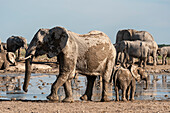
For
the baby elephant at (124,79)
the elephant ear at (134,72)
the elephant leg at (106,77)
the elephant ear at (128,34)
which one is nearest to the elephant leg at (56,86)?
the elephant leg at (106,77)

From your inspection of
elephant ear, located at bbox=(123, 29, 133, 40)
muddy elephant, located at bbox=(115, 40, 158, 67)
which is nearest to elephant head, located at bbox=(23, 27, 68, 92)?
muddy elephant, located at bbox=(115, 40, 158, 67)

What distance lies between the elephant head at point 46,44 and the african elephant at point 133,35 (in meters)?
24.9

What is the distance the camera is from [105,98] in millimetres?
11914

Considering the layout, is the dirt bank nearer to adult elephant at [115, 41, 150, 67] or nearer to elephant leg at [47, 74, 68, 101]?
elephant leg at [47, 74, 68, 101]

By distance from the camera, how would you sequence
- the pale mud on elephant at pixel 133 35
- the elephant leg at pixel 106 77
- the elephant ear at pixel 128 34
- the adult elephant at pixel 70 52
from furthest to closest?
the elephant ear at pixel 128 34, the pale mud on elephant at pixel 133 35, the elephant leg at pixel 106 77, the adult elephant at pixel 70 52

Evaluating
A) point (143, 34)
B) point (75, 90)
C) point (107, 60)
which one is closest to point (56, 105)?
point (107, 60)

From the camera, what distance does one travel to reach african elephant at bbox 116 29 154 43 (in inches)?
1409

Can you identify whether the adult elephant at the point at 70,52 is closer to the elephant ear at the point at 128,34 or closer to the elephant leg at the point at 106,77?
the elephant leg at the point at 106,77

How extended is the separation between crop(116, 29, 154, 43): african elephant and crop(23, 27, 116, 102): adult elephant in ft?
79.0

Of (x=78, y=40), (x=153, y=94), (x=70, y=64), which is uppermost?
(x=78, y=40)

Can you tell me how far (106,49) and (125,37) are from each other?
2627cm

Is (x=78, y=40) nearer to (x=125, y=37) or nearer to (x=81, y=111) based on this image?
(x=81, y=111)

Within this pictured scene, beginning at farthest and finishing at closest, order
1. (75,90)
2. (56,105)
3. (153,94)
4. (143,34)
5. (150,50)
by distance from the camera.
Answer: (143,34) → (150,50) → (75,90) → (153,94) → (56,105)

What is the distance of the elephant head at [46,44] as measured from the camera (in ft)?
36.6
